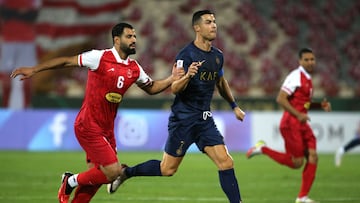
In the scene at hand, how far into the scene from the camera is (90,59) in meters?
8.41

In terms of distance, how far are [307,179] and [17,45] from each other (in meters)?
17.7

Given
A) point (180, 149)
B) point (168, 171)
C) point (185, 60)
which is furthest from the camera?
point (168, 171)

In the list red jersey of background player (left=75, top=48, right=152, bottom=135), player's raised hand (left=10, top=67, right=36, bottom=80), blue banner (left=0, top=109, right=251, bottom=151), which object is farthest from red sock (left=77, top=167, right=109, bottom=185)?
blue banner (left=0, top=109, right=251, bottom=151)

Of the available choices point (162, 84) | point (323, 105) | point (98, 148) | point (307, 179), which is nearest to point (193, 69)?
point (162, 84)

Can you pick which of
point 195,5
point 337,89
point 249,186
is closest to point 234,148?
point 337,89

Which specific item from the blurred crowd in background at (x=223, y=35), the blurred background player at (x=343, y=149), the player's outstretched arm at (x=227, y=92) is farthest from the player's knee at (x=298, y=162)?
the blurred crowd in background at (x=223, y=35)

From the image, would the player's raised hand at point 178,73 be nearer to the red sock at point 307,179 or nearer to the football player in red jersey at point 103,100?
the football player in red jersey at point 103,100

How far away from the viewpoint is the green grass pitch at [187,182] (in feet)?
36.8

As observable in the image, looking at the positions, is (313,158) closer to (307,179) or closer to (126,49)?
(307,179)

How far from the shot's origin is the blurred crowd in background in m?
27.9

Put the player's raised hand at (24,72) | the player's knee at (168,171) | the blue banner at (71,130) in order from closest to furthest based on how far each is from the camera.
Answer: the player's raised hand at (24,72)
the player's knee at (168,171)
the blue banner at (71,130)

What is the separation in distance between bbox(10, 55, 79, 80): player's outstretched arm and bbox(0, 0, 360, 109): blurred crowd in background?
61.0 feet

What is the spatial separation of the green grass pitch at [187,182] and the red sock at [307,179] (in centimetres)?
29

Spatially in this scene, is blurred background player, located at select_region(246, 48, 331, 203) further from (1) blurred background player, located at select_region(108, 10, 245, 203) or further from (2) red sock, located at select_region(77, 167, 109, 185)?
(2) red sock, located at select_region(77, 167, 109, 185)
